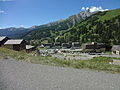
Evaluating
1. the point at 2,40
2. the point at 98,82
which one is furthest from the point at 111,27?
the point at 98,82

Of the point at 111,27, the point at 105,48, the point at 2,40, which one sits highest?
the point at 111,27

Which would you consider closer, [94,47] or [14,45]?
[14,45]

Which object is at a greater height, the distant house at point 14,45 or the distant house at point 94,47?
the distant house at point 14,45

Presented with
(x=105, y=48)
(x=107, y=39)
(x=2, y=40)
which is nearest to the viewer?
(x=2, y=40)

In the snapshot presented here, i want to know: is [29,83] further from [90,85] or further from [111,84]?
[111,84]

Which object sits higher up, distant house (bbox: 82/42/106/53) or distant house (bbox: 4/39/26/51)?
distant house (bbox: 4/39/26/51)

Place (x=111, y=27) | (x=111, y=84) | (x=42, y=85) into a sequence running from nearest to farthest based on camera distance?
(x=42, y=85) < (x=111, y=84) < (x=111, y=27)

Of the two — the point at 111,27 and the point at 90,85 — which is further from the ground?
the point at 111,27

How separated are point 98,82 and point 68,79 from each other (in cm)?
189

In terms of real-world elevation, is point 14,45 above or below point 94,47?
above

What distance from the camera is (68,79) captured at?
9562mm

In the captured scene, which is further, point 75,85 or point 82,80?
point 82,80

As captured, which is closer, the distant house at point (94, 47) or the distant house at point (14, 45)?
the distant house at point (14, 45)

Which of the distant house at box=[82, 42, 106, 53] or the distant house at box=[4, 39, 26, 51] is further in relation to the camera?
the distant house at box=[82, 42, 106, 53]
